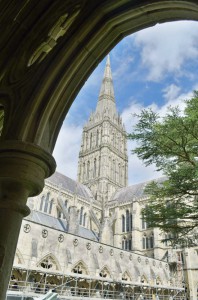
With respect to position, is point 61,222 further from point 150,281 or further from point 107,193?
point 107,193

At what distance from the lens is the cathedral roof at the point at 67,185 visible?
109 feet

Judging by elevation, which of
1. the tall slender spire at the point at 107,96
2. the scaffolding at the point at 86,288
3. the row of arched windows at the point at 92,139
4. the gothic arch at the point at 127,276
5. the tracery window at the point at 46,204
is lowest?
the scaffolding at the point at 86,288

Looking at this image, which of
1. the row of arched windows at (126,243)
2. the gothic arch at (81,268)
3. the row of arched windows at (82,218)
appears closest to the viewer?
the gothic arch at (81,268)

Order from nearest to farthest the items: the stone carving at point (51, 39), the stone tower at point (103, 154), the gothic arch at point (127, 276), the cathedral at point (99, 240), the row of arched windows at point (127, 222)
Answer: the stone carving at point (51, 39), the cathedral at point (99, 240), the gothic arch at point (127, 276), the row of arched windows at point (127, 222), the stone tower at point (103, 154)

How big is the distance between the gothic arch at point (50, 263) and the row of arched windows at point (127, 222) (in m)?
A: 19.5

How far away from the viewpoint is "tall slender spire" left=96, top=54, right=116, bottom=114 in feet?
179

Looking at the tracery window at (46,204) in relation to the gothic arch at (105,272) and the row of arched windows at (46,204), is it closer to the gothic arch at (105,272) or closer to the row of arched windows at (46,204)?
the row of arched windows at (46,204)

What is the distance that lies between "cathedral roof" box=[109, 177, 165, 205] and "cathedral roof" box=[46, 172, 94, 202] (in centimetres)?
419

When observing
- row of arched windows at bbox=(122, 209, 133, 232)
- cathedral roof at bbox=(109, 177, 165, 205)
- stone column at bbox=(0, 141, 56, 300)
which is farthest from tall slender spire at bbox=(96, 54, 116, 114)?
stone column at bbox=(0, 141, 56, 300)

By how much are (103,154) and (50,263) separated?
29.1 m

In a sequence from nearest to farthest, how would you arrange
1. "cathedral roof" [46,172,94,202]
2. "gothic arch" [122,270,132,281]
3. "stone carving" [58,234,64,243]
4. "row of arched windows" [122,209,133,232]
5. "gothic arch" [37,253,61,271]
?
"gothic arch" [37,253,61,271], "stone carving" [58,234,64,243], "gothic arch" [122,270,132,281], "cathedral roof" [46,172,94,202], "row of arched windows" [122,209,133,232]

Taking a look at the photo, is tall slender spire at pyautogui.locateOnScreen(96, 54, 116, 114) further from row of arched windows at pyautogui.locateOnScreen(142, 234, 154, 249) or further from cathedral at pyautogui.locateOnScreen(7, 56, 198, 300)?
row of arched windows at pyautogui.locateOnScreen(142, 234, 154, 249)

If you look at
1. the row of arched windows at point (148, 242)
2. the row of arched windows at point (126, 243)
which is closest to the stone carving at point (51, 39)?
the row of arched windows at point (148, 242)

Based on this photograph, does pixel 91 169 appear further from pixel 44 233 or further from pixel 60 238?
pixel 44 233
